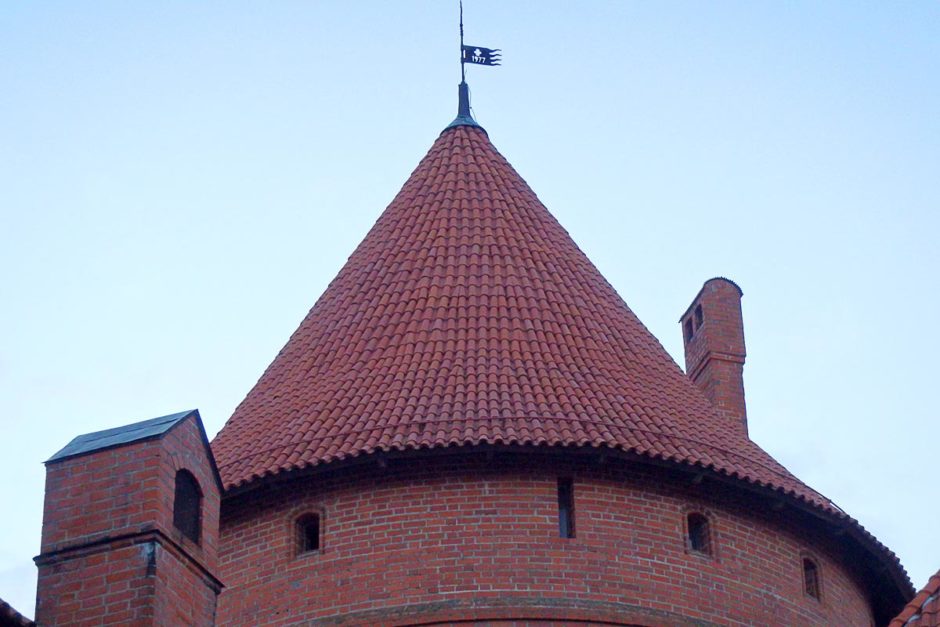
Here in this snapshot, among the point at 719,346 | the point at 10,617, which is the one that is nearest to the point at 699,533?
the point at 719,346

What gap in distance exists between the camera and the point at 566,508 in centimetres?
1641

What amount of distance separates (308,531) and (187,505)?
2.92 m

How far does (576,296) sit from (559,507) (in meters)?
2.66

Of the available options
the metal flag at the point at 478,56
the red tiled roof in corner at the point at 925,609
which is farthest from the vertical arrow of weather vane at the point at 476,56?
the red tiled roof in corner at the point at 925,609

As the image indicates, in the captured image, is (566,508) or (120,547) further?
(566,508)

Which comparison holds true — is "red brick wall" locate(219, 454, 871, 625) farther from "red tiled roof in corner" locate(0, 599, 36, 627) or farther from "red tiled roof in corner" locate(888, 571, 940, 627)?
"red tiled roof in corner" locate(0, 599, 36, 627)

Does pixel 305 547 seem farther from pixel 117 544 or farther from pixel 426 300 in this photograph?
pixel 117 544

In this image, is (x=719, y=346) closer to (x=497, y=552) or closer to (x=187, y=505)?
(x=497, y=552)

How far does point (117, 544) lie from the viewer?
1290cm

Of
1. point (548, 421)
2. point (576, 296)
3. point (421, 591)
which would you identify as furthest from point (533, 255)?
point (421, 591)

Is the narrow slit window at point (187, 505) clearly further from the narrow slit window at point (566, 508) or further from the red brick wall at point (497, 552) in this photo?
the narrow slit window at point (566, 508)

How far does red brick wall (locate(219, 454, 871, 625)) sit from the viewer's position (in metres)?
15.9

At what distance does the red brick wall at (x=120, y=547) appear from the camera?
41.7ft

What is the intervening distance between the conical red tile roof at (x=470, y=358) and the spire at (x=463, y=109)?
0.34 meters
